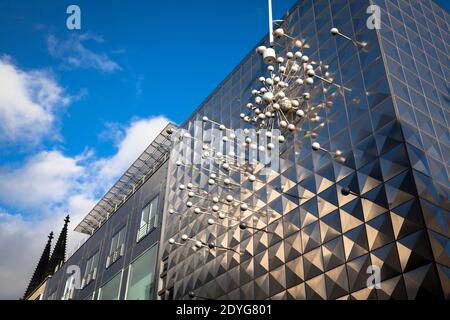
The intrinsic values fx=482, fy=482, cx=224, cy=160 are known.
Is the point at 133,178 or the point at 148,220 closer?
the point at 148,220

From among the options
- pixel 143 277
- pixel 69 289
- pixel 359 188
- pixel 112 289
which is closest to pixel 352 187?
pixel 359 188

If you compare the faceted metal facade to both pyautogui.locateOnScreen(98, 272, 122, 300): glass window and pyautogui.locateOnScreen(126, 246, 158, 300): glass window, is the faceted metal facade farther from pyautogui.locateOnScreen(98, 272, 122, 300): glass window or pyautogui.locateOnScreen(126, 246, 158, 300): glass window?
pyautogui.locateOnScreen(98, 272, 122, 300): glass window

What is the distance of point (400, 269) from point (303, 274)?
183 inches

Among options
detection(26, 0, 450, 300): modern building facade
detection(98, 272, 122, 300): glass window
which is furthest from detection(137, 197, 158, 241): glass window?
detection(98, 272, 122, 300): glass window

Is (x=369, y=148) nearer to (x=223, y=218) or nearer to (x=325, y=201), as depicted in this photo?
(x=325, y=201)

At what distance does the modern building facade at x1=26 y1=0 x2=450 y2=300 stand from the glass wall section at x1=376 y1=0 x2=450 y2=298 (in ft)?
0.20

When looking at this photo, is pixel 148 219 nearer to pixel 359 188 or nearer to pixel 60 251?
pixel 359 188

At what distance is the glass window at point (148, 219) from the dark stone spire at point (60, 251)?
8063cm

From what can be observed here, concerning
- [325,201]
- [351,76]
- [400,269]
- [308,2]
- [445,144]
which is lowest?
[400,269]

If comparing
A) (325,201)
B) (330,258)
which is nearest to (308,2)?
(325,201)

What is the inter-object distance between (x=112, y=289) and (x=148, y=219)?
666cm

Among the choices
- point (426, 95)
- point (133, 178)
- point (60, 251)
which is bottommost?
point (426, 95)

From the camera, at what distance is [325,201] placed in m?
20.2

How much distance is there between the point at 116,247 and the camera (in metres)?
40.8
